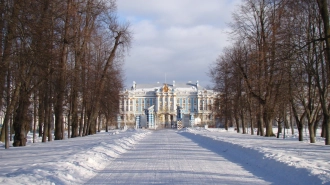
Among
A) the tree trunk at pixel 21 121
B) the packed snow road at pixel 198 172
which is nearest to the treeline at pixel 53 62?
the tree trunk at pixel 21 121

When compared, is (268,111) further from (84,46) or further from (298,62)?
(84,46)

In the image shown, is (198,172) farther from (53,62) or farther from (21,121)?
(21,121)

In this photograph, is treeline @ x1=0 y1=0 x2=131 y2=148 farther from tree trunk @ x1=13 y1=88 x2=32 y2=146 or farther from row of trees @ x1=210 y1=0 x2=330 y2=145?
row of trees @ x1=210 y1=0 x2=330 y2=145

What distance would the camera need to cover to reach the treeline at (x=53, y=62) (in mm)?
15219

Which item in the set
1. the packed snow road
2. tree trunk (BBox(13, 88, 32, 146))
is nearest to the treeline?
tree trunk (BBox(13, 88, 32, 146))

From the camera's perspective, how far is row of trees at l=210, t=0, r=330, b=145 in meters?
21.8

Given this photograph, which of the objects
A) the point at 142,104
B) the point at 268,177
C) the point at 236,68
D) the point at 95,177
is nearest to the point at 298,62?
the point at 236,68

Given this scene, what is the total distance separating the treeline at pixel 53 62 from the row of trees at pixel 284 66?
33.8ft

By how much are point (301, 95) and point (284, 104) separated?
4.69 metres

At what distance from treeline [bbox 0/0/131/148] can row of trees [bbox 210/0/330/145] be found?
1031 cm

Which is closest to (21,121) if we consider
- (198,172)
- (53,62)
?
(53,62)

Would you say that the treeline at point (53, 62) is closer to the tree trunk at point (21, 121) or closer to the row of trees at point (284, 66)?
the tree trunk at point (21, 121)

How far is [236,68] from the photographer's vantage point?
41.2m

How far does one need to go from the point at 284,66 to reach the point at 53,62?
47.0ft
